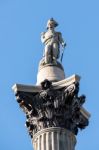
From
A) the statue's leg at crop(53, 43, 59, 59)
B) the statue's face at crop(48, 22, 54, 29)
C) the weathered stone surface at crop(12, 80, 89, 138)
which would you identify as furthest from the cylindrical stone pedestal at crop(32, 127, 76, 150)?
the statue's face at crop(48, 22, 54, 29)

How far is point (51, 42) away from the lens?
113 ft

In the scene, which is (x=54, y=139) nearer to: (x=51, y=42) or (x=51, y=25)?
(x=51, y=42)

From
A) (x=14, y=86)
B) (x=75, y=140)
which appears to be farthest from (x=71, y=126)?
(x=14, y=86)

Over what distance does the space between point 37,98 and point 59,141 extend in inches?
76.2

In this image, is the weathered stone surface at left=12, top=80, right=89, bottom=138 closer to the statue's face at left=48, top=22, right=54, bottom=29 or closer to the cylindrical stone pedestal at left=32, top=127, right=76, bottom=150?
the cylindrical stone pedestal at left=32, top=127, right=76, bottom=150

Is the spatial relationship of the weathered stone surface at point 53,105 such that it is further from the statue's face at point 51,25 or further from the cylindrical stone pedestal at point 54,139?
the statue's face at point 51,25

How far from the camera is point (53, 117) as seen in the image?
31828mm

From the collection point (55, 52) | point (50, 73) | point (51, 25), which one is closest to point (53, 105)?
point (50, 73)

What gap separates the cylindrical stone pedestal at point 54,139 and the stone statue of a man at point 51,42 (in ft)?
11.6

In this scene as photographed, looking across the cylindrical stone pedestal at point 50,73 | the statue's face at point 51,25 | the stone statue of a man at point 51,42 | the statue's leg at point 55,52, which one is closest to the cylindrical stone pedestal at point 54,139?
the cylindrical stone pedestal at point 50,73

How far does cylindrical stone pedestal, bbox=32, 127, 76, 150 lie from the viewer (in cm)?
3136

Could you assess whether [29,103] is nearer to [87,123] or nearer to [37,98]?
[37,98]

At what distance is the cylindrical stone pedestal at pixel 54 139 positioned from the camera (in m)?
31.4

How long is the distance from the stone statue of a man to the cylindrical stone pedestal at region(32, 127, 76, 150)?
3.54 metres
